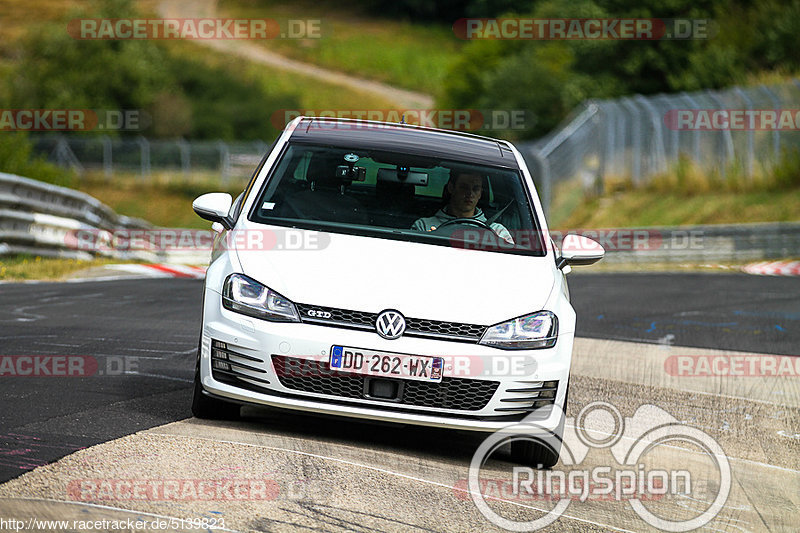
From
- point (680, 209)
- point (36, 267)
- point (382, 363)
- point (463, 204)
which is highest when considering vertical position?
point (680, 209)

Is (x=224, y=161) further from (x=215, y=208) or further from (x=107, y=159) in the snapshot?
(x=215, y=208)

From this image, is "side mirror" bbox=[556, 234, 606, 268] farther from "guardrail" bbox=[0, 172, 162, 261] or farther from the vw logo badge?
"guardrail" bbox=[0, 172, 162, 261]

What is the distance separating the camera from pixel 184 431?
633 centimetres

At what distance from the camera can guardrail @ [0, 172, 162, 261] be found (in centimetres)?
1574

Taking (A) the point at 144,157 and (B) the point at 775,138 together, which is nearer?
(B) the point at 775,138

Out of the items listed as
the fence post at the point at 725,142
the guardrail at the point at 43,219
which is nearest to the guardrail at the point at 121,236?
the guardrail at the point at 43,219

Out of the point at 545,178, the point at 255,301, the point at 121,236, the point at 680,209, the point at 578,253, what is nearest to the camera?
the point at 255,301

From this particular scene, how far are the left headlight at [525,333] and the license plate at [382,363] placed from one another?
1.04 ft

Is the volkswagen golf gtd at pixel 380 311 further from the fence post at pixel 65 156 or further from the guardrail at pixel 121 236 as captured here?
the fence post at pixel 65 156

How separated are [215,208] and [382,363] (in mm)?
1505

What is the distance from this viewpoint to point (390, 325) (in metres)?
6.19

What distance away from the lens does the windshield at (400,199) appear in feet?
23.2

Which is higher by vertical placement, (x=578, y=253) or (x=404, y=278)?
(x=578, y=253)

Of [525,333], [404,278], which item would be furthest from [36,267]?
[525,333]
